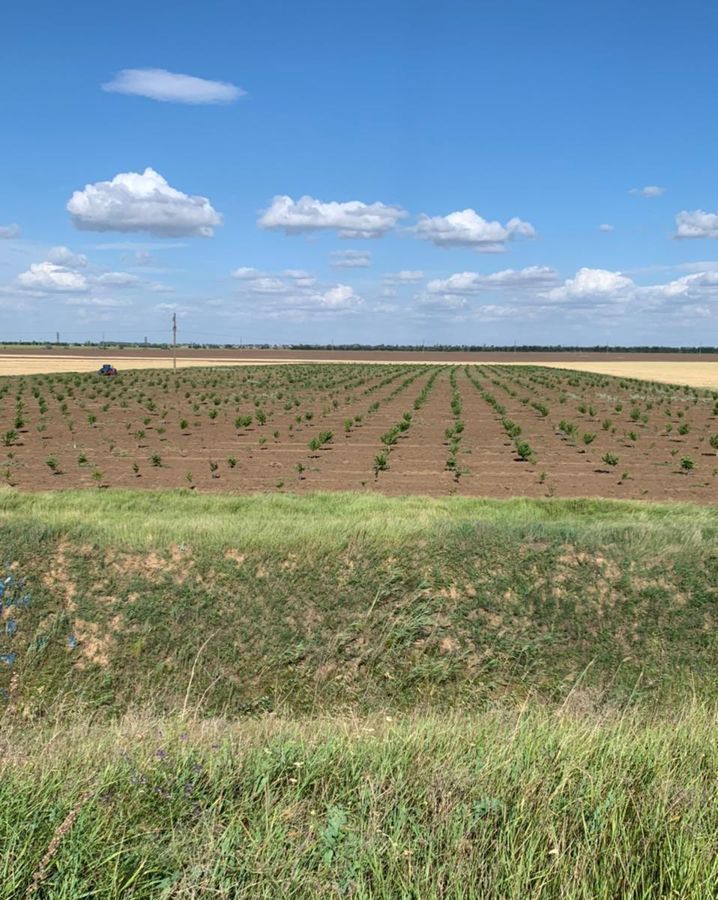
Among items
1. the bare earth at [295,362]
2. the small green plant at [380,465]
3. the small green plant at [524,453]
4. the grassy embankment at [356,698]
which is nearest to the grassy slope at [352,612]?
the grassy embankment at [356,698]

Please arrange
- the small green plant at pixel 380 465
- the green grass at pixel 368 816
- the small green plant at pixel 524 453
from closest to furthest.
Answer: the green grass at pixel 368 816
the small green plant at pixel 380 465
the small green plant at pixel 524 453

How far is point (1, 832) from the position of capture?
369 cm

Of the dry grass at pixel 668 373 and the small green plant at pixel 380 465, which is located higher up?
the dry grass at pixel 668 373

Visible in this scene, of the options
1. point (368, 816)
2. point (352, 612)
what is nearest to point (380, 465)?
point (352, 612)

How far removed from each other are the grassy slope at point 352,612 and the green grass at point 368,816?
415 cm

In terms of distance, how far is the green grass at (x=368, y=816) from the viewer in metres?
3.42

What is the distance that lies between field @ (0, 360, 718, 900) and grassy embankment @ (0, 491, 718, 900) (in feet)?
0.10

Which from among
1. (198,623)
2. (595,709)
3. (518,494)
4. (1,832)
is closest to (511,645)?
(595,709)

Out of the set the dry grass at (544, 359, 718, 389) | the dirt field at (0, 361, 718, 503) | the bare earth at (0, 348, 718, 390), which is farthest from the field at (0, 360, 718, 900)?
the bare earth at (0, 348, 718, 390)

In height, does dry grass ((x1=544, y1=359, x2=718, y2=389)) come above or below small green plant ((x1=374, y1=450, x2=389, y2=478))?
above

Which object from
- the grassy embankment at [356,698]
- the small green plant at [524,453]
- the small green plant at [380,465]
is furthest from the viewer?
the small green plant at [524,453]

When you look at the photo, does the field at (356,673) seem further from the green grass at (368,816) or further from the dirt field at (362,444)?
the dirt field at (362,444)

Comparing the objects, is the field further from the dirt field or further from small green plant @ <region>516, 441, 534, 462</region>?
the dirt field

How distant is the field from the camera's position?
3588mm
